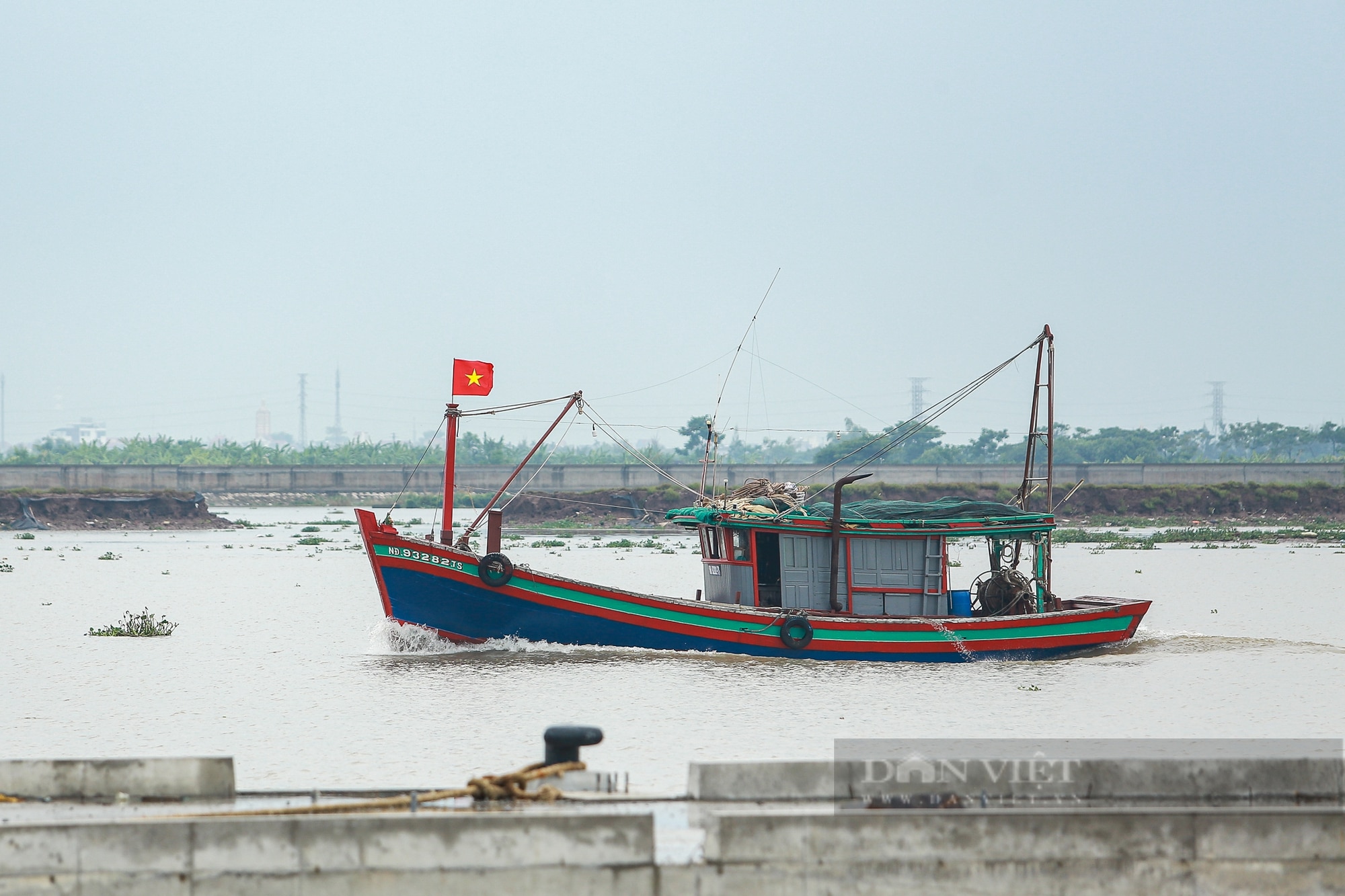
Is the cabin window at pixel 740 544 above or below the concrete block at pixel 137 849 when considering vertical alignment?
above

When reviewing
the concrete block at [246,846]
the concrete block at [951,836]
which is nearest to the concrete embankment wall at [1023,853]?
the concrete block at [951,836]

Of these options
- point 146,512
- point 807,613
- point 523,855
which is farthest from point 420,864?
point 146,512

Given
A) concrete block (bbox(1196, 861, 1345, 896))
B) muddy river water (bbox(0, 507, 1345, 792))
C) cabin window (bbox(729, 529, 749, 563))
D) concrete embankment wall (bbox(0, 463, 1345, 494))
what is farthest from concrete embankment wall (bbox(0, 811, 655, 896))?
concrete embankment wall (bbox(0, 463, 1345, 494))

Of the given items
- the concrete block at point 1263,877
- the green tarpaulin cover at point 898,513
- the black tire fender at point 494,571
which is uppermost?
the green tarpaulin cover at point 898,513

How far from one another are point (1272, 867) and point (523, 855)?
4.88m

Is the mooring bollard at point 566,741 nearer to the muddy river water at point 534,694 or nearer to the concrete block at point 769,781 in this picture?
the concrete block at point 769,781

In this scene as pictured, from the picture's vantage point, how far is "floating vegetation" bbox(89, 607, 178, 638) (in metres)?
28.2

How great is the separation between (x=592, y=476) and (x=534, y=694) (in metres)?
76.8

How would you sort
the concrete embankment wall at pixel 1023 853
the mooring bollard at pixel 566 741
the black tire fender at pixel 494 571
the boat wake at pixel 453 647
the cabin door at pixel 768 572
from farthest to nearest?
the cabin door at pixel 768 572
the boat wake at pixel 453 647
the black tire fender at pixel 494 571
the mooring bollard at pixel 566 741
the concrete embankment wall at pixel 1023 853

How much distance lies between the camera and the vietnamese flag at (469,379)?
23.7 metres

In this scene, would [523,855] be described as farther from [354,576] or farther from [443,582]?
[354,576]

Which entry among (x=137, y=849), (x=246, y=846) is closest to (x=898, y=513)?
(x=246, y=846)

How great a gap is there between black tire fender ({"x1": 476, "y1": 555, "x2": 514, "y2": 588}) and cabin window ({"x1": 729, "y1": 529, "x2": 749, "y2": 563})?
416 centimetres

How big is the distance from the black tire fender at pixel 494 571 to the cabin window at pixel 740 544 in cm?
416
